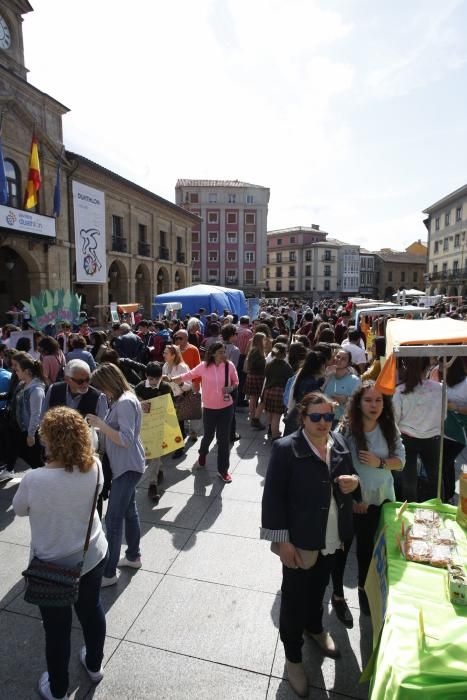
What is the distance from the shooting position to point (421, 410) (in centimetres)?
370

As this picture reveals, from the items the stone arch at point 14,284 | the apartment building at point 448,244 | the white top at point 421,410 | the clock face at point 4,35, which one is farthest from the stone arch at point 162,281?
the apartment building at point 448,244

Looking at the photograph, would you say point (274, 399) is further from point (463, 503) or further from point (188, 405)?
point (463, 503)

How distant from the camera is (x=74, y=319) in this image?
1048cm

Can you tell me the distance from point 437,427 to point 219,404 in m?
2.50

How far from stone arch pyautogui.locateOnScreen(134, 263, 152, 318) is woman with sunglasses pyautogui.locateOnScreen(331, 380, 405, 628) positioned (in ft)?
89.8

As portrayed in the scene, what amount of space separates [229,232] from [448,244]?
2894cm

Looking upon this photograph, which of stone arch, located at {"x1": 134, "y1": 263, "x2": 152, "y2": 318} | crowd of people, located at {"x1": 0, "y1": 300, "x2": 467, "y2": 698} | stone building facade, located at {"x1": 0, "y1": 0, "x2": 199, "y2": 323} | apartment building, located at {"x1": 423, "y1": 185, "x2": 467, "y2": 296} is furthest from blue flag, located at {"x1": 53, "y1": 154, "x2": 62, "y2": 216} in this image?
apartment building, located at {"x1": 423, "y1": 185, "x2": 467, "y2": 296}

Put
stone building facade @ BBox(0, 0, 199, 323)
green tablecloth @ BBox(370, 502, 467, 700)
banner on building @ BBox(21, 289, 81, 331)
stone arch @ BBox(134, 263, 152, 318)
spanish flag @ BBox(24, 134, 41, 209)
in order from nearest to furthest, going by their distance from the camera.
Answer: green tablecloth @ BBox(370, 502, 467, 700) < banner on building @ BBox(21, 289, 81, 331) < spanish flag @ BBox(24, 134, 41, 209) < stone building facade @ BBox(0, 0, 199, 323) < stone arch @ BBox(134, 263, 152, 318)

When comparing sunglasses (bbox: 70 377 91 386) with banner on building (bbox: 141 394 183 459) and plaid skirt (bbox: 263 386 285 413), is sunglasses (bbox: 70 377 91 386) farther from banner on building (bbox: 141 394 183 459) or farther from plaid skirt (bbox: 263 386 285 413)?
plaid skirt (bbox: 263 386 285 413)

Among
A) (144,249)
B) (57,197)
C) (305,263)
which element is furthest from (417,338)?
(305,263)

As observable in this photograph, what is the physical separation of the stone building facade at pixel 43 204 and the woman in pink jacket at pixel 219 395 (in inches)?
536

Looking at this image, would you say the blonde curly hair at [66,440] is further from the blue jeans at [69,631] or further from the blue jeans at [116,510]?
the blue jeans at [116,510]

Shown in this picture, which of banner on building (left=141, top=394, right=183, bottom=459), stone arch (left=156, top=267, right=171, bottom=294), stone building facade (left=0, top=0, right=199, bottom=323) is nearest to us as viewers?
banner on building (left=141, top=394, right=183, bottom=459)

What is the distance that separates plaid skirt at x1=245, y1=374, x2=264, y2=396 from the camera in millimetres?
7199
